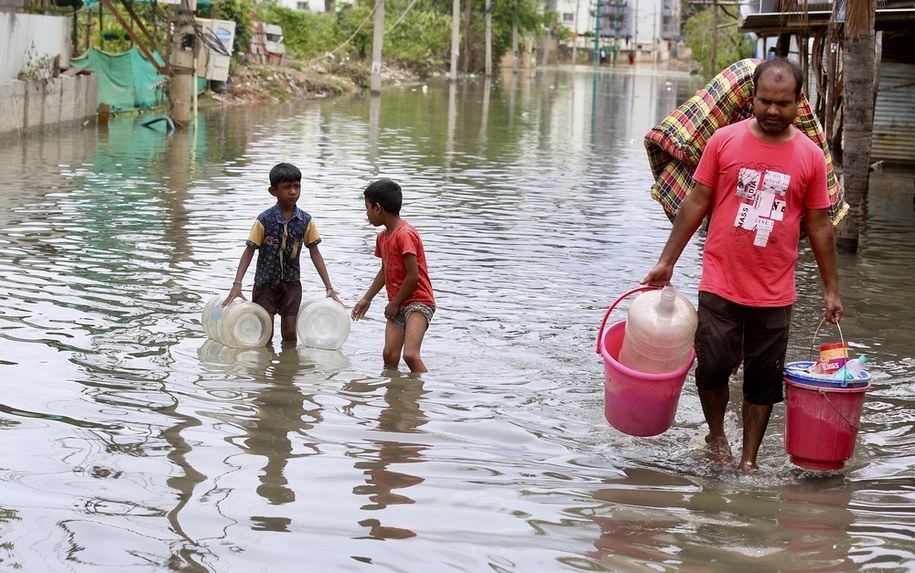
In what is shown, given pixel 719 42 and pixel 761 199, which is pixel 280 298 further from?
pixel 719 42

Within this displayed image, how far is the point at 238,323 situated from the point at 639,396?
3073mm

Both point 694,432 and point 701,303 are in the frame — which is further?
point 694,432

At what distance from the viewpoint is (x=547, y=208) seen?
15125 millimetres

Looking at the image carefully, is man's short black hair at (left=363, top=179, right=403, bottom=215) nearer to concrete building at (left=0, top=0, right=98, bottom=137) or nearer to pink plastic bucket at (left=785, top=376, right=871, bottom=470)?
pink plastic bucket at (left=785, top=376, right=871, bottom=470)

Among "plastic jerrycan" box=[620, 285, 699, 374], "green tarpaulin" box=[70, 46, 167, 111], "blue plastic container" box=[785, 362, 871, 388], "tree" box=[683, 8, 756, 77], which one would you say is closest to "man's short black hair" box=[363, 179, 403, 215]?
"plastic jerrycan" box=[620, 285, 699, 374]

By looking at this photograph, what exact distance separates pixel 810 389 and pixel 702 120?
74.1 inches

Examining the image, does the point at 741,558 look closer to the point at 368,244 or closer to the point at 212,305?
the point at 212,305

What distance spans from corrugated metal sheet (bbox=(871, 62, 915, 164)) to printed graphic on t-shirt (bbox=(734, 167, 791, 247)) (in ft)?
55.0

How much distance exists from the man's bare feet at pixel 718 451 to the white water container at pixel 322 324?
2856mm

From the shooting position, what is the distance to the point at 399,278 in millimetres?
6879

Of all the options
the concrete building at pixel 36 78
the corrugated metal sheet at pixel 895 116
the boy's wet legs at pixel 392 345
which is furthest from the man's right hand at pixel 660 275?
the corrugated metal sheet at pixel 895 116

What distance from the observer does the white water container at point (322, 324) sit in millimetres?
7625

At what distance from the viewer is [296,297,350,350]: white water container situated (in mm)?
7625

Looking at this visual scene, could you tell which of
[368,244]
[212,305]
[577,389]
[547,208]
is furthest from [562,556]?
[547,208]
